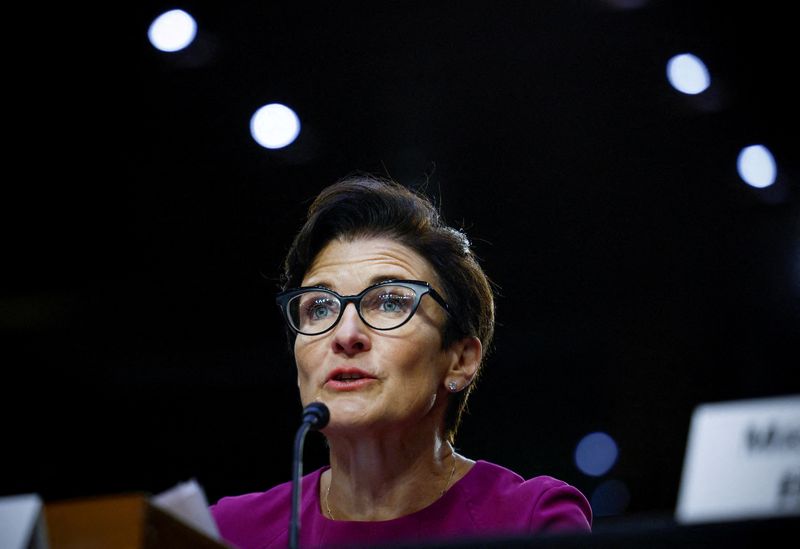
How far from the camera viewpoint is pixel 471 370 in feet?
7.38

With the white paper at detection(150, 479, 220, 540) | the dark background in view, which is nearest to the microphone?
the white paper at detection(150, 479, 220, 540)

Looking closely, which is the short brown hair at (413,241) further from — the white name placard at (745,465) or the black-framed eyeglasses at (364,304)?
the white name placard at (745,465)

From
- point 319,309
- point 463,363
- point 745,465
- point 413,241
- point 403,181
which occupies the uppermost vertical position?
point 403,181

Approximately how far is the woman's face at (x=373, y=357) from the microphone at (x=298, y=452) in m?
0.26

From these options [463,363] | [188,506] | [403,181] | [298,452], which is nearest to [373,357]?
[463,363]

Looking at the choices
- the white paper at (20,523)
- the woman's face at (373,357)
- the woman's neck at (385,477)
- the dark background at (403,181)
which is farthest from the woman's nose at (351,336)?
the dark background at (403,181)

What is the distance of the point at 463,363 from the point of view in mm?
2244

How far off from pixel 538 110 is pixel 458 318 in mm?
1616

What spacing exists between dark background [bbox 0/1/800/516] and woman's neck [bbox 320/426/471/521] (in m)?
1.44

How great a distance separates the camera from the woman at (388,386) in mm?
1997

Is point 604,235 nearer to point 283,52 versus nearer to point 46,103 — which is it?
point 283,52

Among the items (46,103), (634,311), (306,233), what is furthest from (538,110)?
(46,103)

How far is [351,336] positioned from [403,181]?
5.31ft

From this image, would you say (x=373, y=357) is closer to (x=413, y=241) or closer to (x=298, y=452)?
(x=413, y=241)
